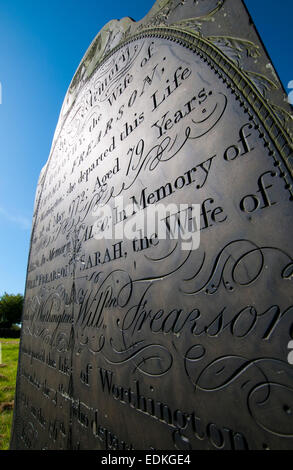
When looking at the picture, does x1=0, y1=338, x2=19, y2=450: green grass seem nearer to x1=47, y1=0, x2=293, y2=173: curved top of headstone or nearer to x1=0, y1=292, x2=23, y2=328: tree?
x1=47, y1=0, x2=293, y2=173: curved top of headstone

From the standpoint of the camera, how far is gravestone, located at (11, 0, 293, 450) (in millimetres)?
661

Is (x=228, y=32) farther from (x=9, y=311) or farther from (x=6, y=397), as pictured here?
(x=9, y=311)

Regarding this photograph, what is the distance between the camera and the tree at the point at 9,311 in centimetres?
1698

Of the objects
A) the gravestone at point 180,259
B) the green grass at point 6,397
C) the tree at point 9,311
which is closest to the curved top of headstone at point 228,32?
the gravestone at point 180,259

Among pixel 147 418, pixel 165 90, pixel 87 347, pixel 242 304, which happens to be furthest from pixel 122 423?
pixel 165 90

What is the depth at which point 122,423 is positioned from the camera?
101 centimetres

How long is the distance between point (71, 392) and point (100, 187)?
1408 millimetres

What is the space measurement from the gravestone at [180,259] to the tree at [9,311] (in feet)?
59.7

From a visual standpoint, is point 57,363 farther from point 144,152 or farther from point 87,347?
point 144,152

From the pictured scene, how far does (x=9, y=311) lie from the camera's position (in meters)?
17.0

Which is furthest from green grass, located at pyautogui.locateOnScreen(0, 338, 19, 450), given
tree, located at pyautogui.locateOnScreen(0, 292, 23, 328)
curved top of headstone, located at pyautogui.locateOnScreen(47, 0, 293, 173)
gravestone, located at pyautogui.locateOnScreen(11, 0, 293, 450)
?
tree, located at pyautogui.locateOnScreen(0, 292, 23, 328)

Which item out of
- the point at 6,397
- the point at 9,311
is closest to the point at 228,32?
the point at 6,397

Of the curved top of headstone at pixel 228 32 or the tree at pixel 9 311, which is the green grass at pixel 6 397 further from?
the tree at pixel 9 311

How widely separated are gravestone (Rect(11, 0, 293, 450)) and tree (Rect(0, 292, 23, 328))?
18.2m
